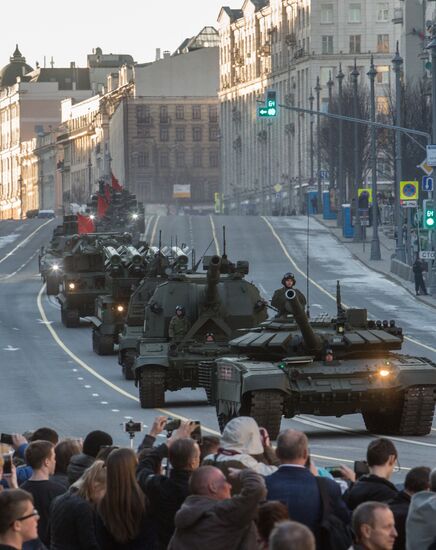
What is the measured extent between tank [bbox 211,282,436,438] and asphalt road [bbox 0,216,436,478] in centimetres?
49

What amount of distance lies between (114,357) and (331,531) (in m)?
39.0

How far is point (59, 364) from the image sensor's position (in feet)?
160

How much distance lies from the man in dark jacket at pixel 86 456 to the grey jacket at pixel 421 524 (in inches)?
119

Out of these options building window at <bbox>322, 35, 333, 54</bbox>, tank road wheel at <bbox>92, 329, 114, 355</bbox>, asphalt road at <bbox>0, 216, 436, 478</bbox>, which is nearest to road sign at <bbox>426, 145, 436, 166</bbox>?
asphalt road at <bbox>0, 216, 436, 478</bbox>

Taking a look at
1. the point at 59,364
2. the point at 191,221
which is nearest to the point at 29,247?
the point at 191,221

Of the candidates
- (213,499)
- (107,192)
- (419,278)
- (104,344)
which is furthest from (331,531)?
(107,192)

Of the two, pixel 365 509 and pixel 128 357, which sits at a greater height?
pixel 365 509

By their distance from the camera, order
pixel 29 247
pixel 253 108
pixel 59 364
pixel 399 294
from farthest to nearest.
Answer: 1. pixel 253 108
2. pixel 29 247
3. pixel 399 294
4. pixel 59 364

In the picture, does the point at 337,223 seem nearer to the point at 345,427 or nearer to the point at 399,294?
the point at 399,294

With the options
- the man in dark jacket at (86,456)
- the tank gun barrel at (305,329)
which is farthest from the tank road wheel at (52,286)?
the man in dark jacket at (86,456)

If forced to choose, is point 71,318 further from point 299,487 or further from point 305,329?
point 299,487

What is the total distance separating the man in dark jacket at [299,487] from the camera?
39.4 feet

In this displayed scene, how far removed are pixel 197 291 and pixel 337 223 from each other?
7776 cm

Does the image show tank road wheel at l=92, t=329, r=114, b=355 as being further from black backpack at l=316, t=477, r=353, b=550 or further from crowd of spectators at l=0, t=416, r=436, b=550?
black backpack at l=316, t=477, r=353, b=550
